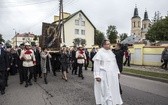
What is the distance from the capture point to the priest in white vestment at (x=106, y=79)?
627cm

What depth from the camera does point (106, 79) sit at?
6328 millimetres

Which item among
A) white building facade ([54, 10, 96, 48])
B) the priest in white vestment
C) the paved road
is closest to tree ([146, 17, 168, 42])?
white building facade ([54, 10, 96, 48])

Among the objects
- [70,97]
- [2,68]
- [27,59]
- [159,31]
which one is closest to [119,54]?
[70,97]

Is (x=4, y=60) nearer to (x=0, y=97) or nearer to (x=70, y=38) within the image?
(x=0, y=97)

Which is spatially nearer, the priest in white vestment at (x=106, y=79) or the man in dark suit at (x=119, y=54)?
the priest in white vestment at (x=106, y=79)

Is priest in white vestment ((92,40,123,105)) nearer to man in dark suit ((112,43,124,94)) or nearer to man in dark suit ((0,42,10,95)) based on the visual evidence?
man in dark suit ((112,43,124,94))

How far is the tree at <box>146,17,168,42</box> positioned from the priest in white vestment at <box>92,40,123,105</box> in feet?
199

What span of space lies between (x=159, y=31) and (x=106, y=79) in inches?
2466

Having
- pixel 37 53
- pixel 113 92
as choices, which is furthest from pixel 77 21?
pixel 113 92

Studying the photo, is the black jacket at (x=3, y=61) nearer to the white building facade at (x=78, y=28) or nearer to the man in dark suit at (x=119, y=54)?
the man in dark suit at (x=119, y=54)

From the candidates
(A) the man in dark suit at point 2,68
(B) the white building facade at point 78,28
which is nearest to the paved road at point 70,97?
(A) the man in dark suit at point 2,68

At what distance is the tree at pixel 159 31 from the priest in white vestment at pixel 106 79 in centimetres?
6064

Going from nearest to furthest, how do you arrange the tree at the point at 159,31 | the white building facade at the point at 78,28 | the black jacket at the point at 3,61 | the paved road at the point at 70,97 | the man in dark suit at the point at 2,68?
the paved road at the point at 70,97
the man in dark suit at the point at 2,68
the black jacket at the point at 3,61
the white building facade at the point at 78,28
the tree at the point at 159,31

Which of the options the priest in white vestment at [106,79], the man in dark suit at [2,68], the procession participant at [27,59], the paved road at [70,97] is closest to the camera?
the priest in white vestment at [106,79]
